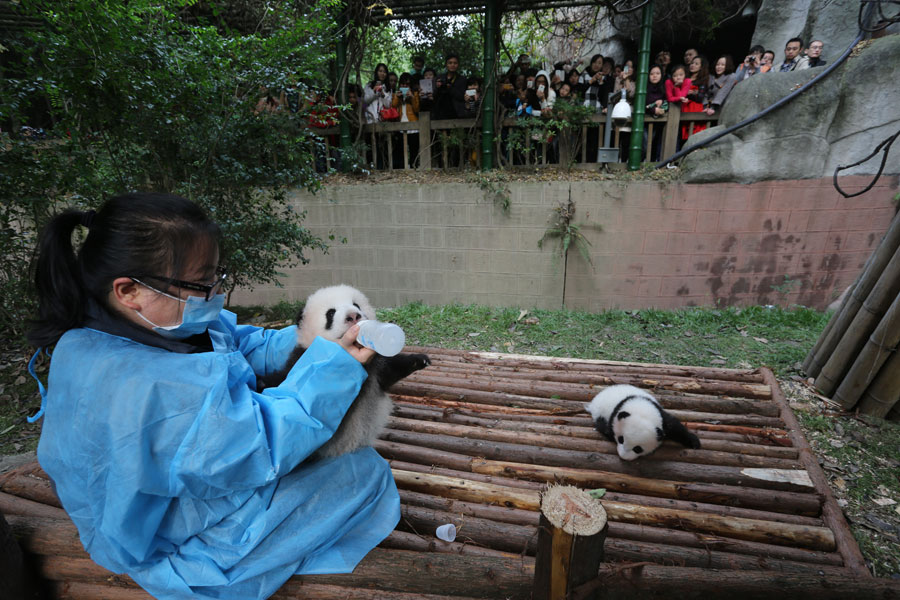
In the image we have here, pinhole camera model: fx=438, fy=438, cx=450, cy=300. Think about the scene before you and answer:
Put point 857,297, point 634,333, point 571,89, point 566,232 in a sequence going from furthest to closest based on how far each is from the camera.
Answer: point 571,89
point 566,232
point 634,333
point 857,297

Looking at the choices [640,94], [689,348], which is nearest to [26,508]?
[689,348]

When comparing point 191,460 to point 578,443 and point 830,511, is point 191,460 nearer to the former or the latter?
point 578,443

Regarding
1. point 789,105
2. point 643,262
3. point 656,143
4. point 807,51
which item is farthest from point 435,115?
point 807,51

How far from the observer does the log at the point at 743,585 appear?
1412mm

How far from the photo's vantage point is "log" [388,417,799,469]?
2416 mm

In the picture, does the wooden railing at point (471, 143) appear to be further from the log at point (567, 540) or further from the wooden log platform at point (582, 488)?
the log at point (567, 540)

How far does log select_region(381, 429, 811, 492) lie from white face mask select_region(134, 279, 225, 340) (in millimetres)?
1532

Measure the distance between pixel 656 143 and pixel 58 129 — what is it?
25.1 feet

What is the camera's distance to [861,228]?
619 centimetres

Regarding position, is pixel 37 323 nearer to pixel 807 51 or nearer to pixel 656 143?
pixel 656 143

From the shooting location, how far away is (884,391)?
3.21 meters

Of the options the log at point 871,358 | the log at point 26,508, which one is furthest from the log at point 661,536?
the log at point 871,358

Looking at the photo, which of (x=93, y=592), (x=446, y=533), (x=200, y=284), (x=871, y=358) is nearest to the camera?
(x=200, y=284)

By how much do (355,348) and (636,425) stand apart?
1755mm
